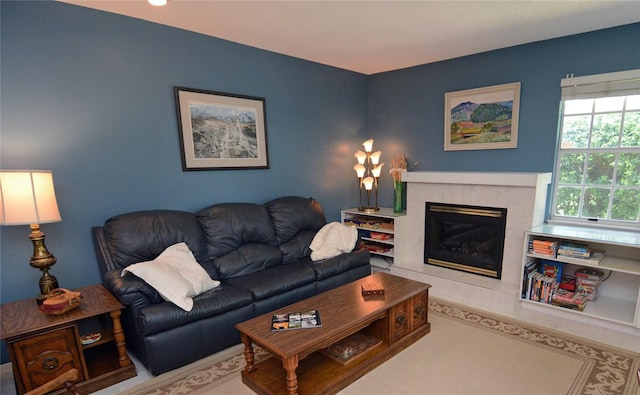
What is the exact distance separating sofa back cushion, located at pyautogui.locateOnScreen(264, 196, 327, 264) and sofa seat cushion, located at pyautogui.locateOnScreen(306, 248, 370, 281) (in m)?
0.18

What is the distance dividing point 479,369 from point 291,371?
1.34 metres

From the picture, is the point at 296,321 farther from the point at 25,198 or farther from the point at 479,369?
the point at 25,198

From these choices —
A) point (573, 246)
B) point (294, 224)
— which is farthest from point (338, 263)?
point (573, 246)

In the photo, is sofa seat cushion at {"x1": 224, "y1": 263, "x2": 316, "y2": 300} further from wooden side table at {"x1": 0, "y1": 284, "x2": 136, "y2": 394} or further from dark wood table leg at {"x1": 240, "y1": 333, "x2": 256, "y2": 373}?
wooden side table at {"x1": 0, "y1": 284, "x2": 136, "y2": 394}

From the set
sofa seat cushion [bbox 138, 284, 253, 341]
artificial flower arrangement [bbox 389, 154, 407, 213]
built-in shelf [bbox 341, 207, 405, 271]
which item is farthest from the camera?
artificial flower arrangement [bbox 389, 154, 407, 213]

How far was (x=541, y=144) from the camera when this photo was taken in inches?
125

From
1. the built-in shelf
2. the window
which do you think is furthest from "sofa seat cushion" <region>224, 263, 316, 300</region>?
the window

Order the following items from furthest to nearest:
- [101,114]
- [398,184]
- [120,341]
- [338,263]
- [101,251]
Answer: [398,184] < [338,263] < [101,114] < [101,251] < [120,341]

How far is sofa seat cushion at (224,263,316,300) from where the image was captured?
2.54 m

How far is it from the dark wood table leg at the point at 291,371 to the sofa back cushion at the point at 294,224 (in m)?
1.46

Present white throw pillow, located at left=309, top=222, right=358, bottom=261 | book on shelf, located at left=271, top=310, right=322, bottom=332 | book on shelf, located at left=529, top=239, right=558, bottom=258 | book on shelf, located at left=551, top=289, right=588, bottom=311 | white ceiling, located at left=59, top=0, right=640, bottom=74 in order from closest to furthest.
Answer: book on shelf, located at left=271, top=310, right=322, bottom=332, white ceiling, located at left=59, top=0, right=640, bottom=74, book on shelf, located at left=551, top=289, right=588, bottom=311, book on shelf, located at left=529, top=239, right=558, bottom=258, white throw pillow, located at left=309, top=222, right=358, bottom=261

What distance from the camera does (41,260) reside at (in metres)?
2.01

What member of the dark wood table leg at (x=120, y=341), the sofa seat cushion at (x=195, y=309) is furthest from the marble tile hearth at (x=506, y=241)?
the dark wood table leg at (x=120, y=341)

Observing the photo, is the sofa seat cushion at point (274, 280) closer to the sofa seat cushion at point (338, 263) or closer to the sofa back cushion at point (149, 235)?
the sofa seat cushion at point (338, 263)
